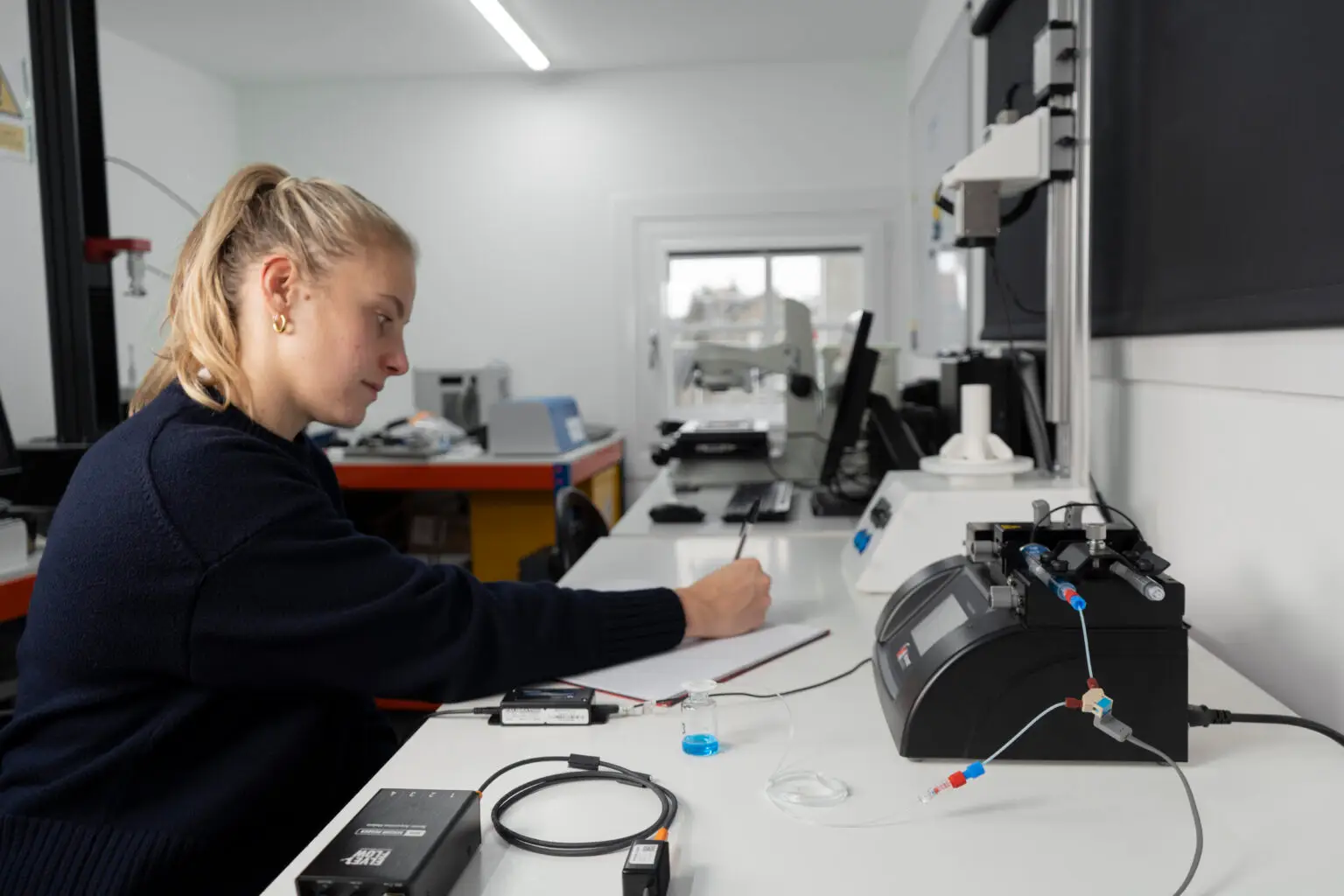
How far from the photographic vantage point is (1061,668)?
0.77 metres

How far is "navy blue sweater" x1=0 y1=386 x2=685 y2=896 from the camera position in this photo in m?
0.85

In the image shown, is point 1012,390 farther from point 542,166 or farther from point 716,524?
point 542,166

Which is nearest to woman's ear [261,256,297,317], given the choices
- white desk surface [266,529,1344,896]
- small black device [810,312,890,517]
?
white desk surface [266,529,1344,896]

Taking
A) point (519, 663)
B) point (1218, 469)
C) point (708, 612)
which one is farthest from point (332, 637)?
point (1218, 469)

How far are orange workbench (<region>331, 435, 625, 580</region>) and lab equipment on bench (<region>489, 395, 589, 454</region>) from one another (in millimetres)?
51

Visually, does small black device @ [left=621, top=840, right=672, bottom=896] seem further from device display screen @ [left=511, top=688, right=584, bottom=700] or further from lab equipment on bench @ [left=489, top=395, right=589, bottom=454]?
lab equipment on bench @ [left=489, top=395, right=589, bottom=454]

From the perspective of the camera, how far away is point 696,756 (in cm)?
84

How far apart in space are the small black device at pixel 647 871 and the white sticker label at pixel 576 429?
3.22m

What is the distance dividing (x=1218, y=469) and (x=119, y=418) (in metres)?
2.60

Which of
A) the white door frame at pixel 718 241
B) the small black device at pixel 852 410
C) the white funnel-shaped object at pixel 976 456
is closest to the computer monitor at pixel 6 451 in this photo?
the small black device at pixel 852 410

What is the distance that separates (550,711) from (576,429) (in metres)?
3.04

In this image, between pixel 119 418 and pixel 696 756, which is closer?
pixel 696 756

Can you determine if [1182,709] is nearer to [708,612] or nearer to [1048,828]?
[1048,828]

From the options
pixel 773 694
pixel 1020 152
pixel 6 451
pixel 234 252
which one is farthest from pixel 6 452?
pixel 1020 152
